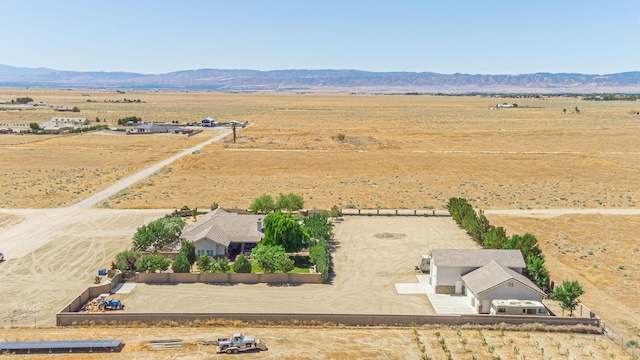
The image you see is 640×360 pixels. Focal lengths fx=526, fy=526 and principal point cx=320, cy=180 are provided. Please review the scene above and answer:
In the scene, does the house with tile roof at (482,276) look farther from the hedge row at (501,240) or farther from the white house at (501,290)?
the hedge row at (501,240)

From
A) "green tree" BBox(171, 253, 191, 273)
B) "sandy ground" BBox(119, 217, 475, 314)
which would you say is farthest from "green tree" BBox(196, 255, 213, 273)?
"sandy ground" BBox(119, 217, 475, 314)

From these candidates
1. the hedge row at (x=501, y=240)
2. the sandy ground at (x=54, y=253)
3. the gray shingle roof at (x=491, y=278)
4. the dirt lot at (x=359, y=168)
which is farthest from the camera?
the dirt lot at (x=359, y=168)

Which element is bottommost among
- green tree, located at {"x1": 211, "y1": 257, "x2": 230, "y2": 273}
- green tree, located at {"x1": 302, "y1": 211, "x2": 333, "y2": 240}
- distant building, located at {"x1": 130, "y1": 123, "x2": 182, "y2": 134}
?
green tree, located at {"x1": 211, "y1": 257, "x2": 230, "y2": 273}

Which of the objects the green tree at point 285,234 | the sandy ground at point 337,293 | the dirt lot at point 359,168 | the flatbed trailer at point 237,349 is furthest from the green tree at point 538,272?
the dirt lot at point 359,168

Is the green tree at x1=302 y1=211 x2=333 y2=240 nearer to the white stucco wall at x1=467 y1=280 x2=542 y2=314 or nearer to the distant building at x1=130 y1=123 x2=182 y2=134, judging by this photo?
the white stucco wall at x1=467 y1=280 x2=542 y2=314

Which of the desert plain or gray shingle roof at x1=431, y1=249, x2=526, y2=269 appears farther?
the desert plain

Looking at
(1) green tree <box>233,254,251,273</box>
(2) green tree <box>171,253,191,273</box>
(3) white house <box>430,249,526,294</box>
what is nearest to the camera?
(3) white house <box>430,249,526,294</box>
